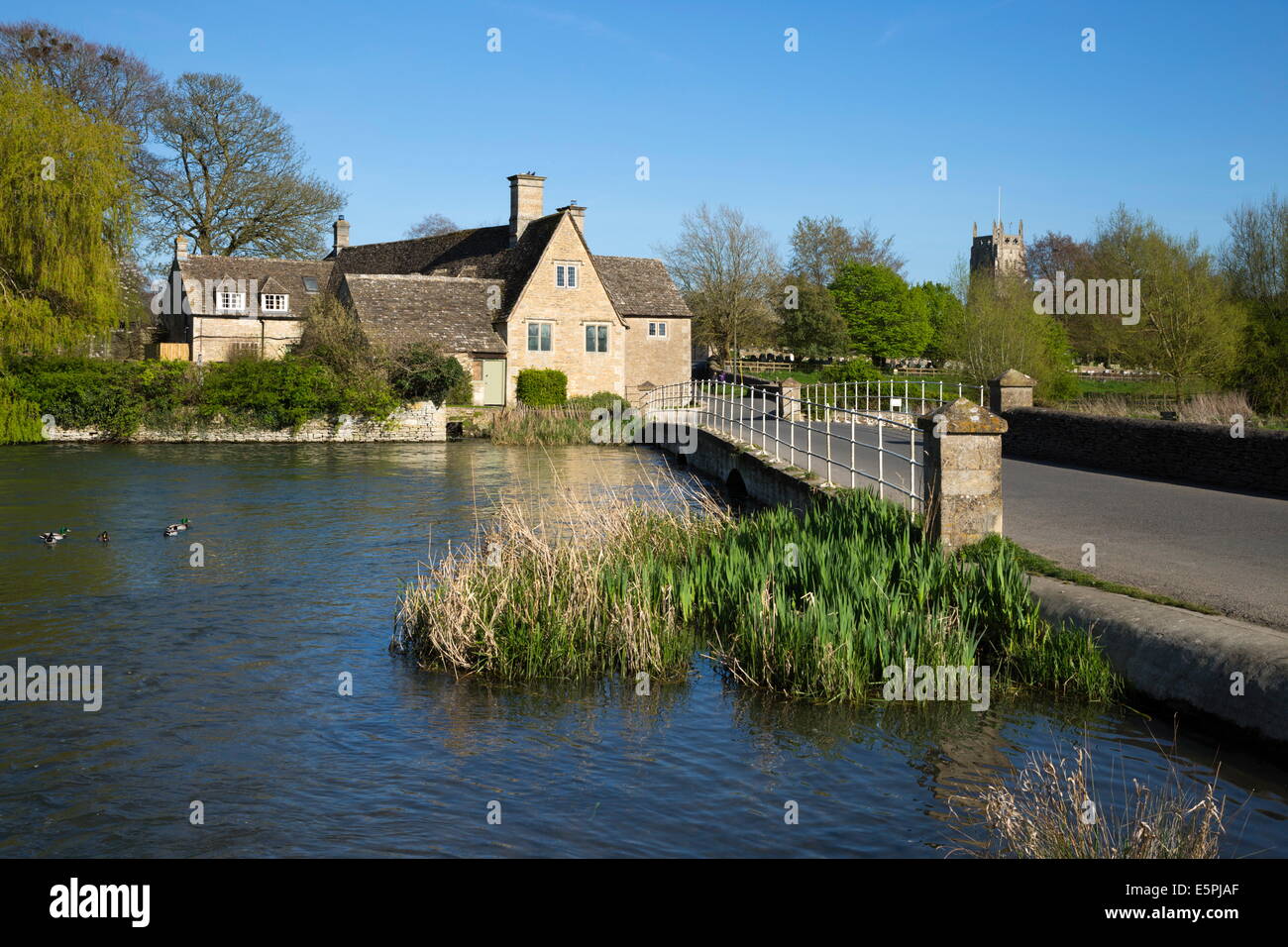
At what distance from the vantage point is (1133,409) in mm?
31391

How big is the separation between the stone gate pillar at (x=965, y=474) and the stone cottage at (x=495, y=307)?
36.1m

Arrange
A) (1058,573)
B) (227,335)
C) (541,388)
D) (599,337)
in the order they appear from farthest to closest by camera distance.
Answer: (227,335), (599,337), (541,388), (1058,573)

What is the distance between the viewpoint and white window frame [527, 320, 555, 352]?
5109cm

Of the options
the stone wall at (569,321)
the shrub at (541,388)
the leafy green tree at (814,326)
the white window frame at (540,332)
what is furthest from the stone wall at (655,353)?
the leafy green tree at (814,326)

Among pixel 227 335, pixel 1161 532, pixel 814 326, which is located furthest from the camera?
pixel 814 326

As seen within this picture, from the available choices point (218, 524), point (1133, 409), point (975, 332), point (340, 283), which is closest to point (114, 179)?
point (340, 283)

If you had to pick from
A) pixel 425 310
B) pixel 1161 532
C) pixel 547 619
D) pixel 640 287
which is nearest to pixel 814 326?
pixel 640 287

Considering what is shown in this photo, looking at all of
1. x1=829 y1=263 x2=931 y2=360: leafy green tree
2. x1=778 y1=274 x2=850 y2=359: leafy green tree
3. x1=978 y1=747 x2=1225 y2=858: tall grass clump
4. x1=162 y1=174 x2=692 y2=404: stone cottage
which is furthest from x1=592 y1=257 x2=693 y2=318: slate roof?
x1=978 y1=747 x2=1225 y2=858: tall grass clump

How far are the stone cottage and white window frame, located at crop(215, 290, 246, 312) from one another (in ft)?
0.16

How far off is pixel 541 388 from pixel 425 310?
6382mm

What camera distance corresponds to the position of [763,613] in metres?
10.7

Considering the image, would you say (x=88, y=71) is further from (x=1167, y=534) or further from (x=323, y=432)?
(x=1167, y=534)

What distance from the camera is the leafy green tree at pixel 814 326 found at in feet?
241

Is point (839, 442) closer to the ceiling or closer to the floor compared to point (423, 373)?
closer to the floor
